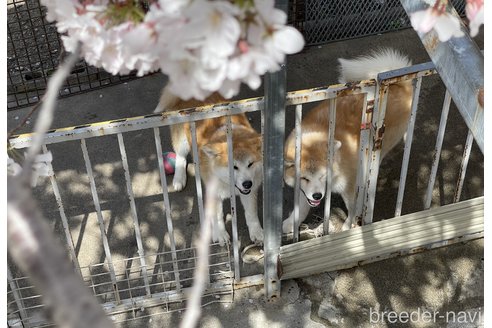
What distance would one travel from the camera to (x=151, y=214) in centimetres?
399

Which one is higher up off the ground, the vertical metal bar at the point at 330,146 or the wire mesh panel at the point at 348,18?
the wire mesh panel at the point at 348,18

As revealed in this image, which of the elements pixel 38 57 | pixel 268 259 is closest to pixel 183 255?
pixel 268 259

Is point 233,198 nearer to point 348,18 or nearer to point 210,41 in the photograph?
point 210,41

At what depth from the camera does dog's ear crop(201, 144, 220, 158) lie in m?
3.41

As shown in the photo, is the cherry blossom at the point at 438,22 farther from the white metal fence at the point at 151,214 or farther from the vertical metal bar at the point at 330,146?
the vertical metal bar at the point at 330,146

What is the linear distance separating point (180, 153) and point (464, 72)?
2701 millimetres

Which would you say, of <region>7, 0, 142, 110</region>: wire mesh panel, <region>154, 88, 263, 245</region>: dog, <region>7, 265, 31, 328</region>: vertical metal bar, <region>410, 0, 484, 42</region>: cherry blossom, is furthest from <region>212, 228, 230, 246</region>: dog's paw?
<region>410, 0, 484, 42</region>: cherry blossom

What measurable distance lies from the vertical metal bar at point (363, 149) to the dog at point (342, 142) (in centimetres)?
6

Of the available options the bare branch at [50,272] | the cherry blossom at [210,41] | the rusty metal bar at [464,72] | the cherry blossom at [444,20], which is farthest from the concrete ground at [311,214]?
the bare branch at [50,272]

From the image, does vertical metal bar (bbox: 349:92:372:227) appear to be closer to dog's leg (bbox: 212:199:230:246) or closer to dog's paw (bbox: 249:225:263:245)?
dog's paw (bbox: 249:225:263:245)

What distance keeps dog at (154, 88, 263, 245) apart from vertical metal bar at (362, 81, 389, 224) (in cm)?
55

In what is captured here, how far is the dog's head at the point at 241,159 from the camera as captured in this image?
340 cm

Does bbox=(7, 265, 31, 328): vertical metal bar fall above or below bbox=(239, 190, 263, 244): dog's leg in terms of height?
below

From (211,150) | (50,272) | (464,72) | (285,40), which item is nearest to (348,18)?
(211,150)
